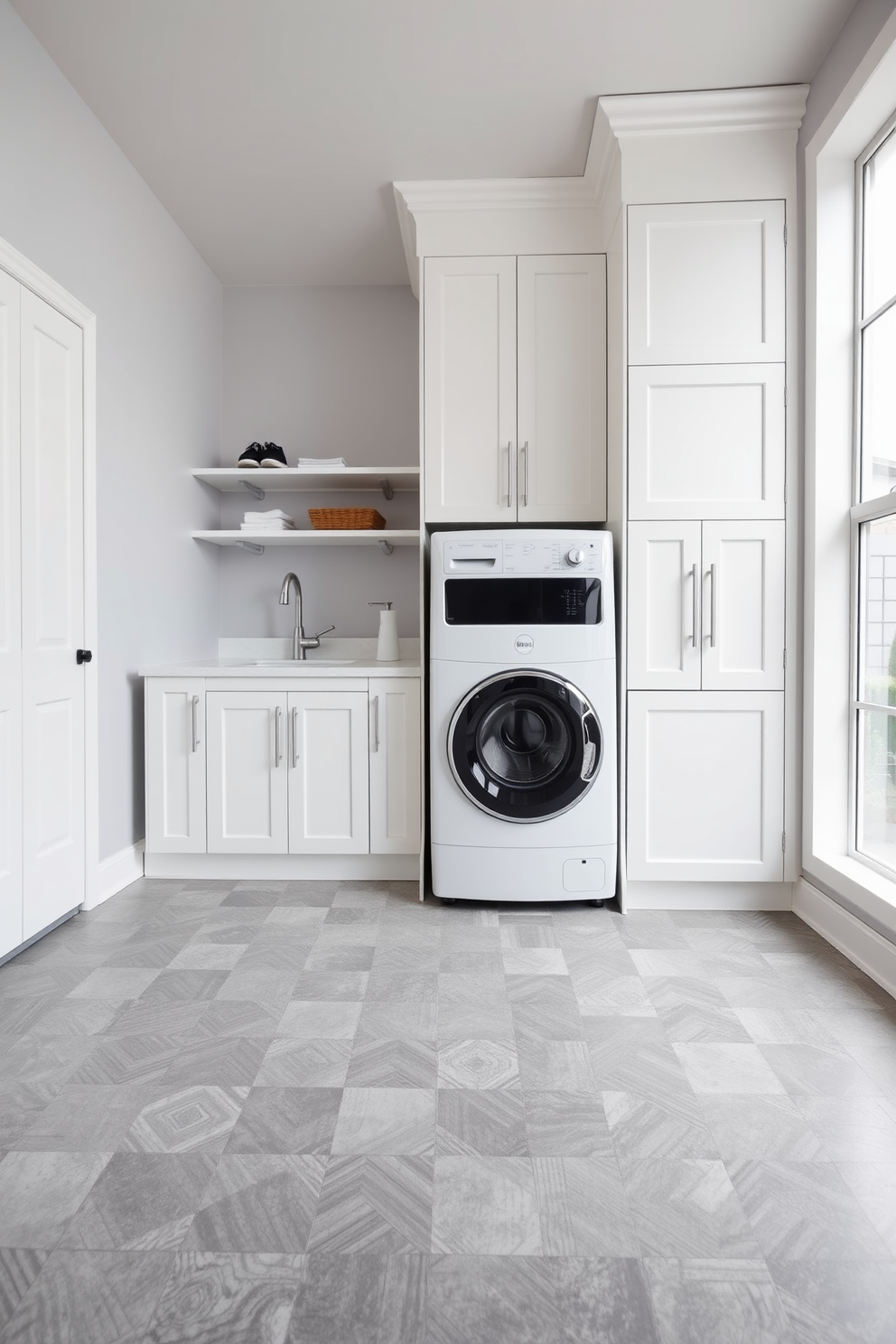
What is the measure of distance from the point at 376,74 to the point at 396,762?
2.22m

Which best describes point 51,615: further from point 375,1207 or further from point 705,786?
point 705,786

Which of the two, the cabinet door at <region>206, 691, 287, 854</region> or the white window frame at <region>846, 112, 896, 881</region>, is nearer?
the white window frame at <region>846, 112, 896, 881</region>

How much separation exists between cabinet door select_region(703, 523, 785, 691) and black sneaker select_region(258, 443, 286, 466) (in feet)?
6.01

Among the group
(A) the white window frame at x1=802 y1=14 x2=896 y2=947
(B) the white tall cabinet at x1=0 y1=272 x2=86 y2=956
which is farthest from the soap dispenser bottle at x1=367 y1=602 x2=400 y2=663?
(A) the white window frame at x1=802 y1=14 x2=896 y2=947

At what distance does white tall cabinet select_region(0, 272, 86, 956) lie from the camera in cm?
206

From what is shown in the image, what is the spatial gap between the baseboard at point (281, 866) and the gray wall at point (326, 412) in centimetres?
116

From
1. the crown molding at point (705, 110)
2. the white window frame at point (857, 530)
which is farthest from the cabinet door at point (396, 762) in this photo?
the crown molding at point (705, 110)

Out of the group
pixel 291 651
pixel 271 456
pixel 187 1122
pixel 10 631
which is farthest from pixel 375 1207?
pixel 271 456

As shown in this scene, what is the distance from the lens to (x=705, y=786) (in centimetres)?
252

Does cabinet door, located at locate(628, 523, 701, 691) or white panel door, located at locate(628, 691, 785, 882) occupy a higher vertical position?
cabinet door, located at locate(628, 523, 701, 691)

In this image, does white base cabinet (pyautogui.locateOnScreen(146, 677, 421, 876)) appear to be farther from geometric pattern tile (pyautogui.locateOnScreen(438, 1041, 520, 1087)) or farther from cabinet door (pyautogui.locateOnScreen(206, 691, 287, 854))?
geometric pattern tile (pyautogui.locateOnScreen(438, 1041, 520, 1087))

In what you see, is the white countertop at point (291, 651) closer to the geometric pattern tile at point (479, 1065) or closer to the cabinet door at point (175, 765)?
the cabinet door at point (175, 765)

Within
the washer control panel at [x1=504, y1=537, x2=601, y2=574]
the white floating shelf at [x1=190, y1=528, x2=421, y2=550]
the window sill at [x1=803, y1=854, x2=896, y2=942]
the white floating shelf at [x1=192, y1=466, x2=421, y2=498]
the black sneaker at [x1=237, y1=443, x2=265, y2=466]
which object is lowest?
the window sill at [x1=803, y1=854, x2=896, y2=942]

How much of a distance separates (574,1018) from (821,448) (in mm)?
1874
